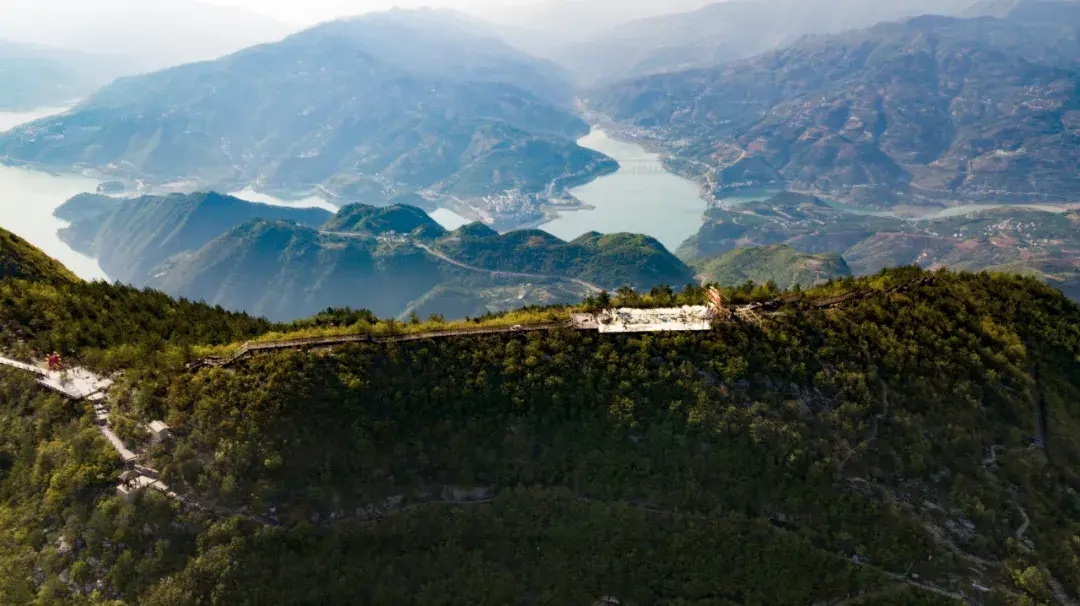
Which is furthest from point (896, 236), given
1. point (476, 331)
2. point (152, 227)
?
point (152, 227)

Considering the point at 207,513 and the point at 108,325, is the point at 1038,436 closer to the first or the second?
the point at 207,513

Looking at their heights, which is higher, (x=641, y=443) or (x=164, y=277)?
(x=641, y=443)

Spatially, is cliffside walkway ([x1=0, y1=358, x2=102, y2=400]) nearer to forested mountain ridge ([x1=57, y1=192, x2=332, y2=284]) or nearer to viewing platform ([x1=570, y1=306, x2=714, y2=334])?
viewing platform ([x1=570, y1=306, x2=714, y2=334])

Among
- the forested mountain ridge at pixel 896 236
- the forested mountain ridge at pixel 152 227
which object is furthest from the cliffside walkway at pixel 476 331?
the forested mountain ridge at pixel 152 227

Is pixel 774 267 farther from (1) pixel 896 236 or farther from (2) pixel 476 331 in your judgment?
(2) pixel 476 331

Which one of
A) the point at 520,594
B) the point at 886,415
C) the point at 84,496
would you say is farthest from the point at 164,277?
the point at 886,415

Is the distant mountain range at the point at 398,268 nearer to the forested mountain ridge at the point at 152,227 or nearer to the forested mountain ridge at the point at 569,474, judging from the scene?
the forested mountain ridge at the point at 152,227

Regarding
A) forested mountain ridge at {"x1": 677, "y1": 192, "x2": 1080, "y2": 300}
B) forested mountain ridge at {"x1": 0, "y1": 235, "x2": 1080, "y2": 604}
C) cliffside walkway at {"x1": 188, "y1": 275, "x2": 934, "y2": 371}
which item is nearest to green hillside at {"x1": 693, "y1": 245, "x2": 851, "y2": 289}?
forested mountain ridge at {"x1": 677, "y1": 192, "x2": 1080, "y2": 300}
